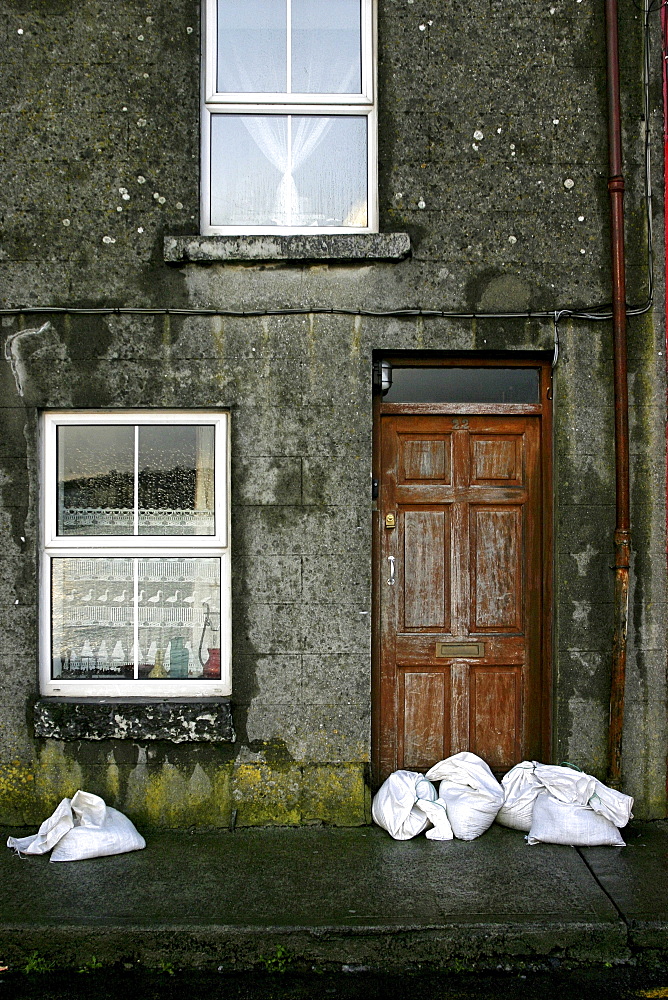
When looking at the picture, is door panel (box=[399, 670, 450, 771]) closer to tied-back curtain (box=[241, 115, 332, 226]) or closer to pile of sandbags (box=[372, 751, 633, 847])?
pile of sandbags (box=[372, 751, 633, 847])

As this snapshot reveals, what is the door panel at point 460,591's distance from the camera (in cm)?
473

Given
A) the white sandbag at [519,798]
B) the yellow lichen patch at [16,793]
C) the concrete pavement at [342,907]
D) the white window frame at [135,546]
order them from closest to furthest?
the concrete pavement at [342,907] → the white sandbag at [519,798] → the yellow lichen patch at [16,793] → the white window frame at [135,546]

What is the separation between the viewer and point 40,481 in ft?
14.8

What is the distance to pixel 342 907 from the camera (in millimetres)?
3527

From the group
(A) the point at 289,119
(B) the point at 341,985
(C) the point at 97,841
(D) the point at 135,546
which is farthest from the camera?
(A) the point at 289,119

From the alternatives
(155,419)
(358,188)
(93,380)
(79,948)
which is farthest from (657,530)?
(79,948)

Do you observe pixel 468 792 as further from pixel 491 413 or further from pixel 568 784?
pixel 491 413

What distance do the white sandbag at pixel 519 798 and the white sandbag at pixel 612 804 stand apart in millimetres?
312

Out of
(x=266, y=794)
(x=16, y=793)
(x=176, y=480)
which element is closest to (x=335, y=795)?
(x=266, y=794)

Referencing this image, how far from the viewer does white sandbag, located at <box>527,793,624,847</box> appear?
163 inches

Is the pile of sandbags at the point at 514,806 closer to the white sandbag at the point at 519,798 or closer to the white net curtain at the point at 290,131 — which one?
the white sandbag at the point at 519,798

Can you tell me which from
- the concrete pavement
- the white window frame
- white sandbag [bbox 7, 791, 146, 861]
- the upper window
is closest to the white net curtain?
the upper window

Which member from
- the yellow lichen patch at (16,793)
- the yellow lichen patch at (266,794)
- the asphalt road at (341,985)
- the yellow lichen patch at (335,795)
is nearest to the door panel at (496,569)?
the yellow lichen patch at (335,795)

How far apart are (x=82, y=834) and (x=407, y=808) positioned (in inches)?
74.7
